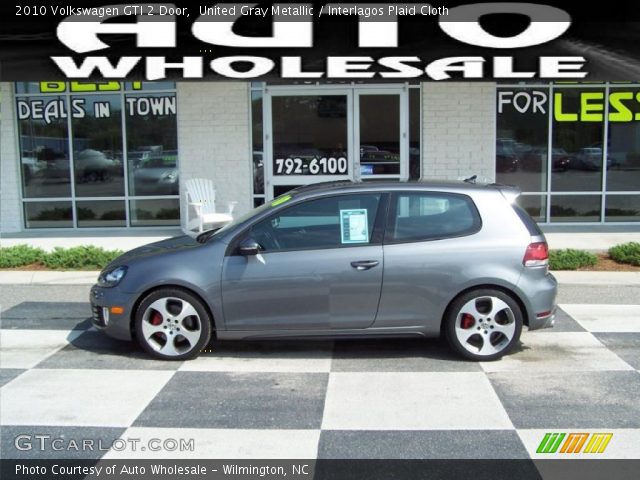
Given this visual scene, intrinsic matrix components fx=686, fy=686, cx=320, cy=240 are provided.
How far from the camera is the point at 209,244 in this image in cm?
610

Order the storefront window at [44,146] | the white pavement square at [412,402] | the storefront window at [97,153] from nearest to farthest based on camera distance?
1. the white pavement square at [412,402]
2. the storefront window at [97,153]
3. the storefront window at [44,146]

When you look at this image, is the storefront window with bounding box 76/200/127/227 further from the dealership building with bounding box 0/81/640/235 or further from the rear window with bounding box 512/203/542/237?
the rear window with bounding box 512/203/542/237

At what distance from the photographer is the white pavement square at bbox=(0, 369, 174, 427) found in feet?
15.9

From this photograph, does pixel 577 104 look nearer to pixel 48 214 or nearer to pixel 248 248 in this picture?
pixel 248 248

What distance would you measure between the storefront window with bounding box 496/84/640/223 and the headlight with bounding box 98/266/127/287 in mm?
9307

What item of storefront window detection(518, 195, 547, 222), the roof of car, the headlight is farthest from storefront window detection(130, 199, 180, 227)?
the roof of car

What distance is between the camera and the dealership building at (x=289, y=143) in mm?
13086

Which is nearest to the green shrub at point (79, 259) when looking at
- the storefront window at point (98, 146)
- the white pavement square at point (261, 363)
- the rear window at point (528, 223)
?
the storefront window at point (98, 146)

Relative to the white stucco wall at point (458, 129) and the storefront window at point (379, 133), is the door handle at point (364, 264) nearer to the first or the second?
the storefront window at point (379, 133)

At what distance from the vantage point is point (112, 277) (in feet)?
20.3

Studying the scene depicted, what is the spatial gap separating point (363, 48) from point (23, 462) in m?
9.26

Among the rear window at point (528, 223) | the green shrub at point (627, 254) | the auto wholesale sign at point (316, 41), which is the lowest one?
the green shrub at point (627, 254)

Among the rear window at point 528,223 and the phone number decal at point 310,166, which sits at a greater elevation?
the phone number decal at point 310,166

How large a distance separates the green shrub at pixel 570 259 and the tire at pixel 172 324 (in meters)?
5.78
